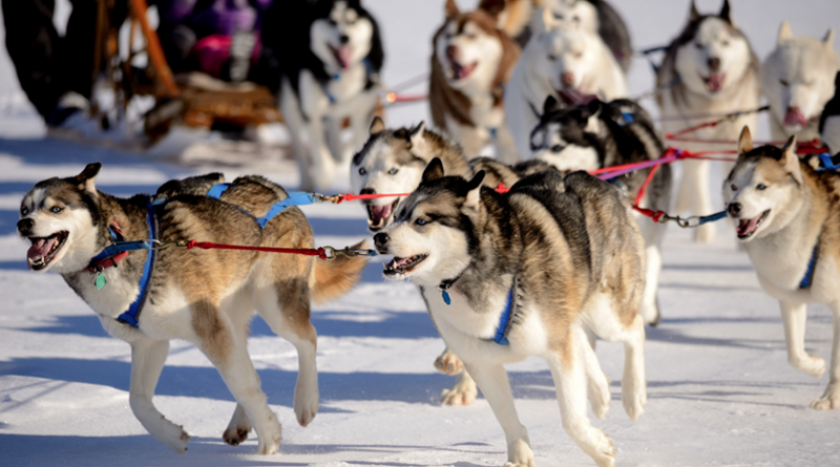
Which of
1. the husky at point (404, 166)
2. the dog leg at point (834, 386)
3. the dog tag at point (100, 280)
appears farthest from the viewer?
the husky at point (404, 166)

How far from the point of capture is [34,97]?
12.6m

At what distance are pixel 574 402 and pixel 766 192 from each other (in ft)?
4.59

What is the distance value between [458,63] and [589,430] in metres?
4.82

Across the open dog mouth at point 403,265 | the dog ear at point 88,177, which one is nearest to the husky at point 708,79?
the open dog mouth at point 403,265

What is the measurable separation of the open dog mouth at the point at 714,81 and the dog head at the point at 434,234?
15.2 feet

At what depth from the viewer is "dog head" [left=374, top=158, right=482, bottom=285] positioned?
2.46 meters

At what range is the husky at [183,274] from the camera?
2.81 meters

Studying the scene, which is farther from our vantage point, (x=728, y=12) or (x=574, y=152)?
(x=728, y=12)

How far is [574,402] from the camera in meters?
2.66

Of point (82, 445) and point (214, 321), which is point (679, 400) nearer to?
point (214, 321)

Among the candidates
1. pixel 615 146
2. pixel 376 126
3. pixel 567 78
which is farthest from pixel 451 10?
pixel 376 126

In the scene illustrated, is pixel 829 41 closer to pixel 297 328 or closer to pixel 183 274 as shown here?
pixel 297 328

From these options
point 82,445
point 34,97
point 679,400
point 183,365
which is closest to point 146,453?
point 82,445

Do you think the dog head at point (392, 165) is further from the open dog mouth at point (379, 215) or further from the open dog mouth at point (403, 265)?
the open dog mouth at point (403, 265)
